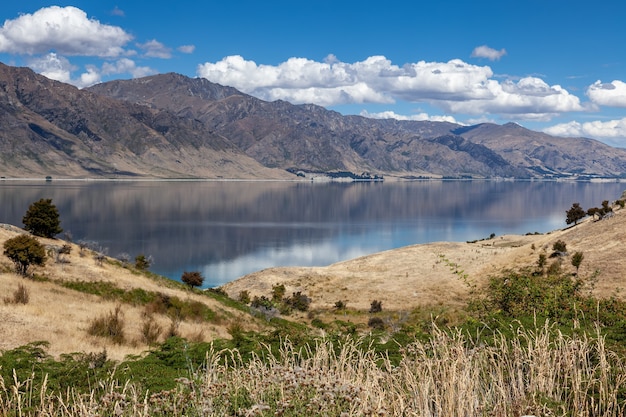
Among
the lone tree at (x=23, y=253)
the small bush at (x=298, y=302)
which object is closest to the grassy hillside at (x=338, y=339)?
the small bush at (x=298, y=302)

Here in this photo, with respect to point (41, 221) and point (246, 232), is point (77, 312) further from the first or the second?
point (246, 232)

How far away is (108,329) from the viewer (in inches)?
909

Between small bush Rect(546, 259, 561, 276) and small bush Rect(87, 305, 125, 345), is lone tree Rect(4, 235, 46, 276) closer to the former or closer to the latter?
small bush Rect(87, 305, 125, 345)

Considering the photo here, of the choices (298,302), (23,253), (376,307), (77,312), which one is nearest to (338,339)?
(77,312)

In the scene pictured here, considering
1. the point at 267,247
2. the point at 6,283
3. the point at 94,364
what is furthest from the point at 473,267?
the point at 267,247

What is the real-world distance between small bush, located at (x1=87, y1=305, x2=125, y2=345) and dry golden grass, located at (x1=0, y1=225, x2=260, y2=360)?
31cm

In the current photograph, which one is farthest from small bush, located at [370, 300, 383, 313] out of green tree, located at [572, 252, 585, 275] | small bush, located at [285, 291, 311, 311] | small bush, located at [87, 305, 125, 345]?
small bush, located at [87, 305, 125, 345]

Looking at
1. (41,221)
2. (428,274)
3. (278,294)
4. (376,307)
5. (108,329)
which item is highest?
(41,221)

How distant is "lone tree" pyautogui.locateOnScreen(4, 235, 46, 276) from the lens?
109ft

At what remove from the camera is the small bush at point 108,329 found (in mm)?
22122

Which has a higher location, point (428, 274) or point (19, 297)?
point (19, 297)

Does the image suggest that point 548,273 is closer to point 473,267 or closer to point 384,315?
point 473,267

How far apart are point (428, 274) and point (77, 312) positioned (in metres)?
38.4

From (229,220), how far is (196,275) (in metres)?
125
